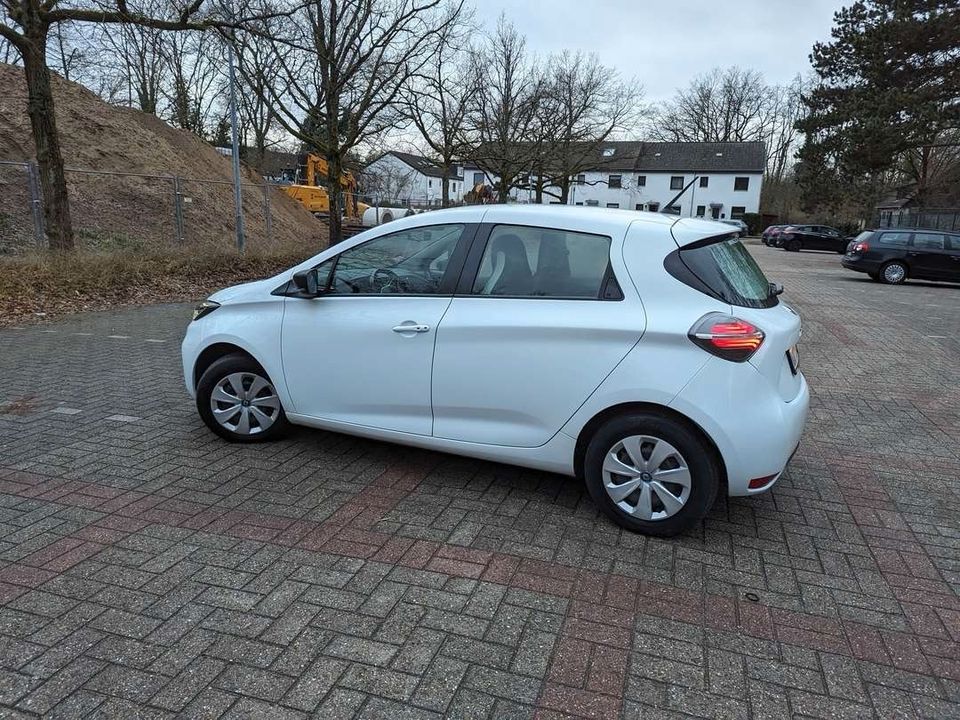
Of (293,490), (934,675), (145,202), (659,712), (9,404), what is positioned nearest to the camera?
(659,712)

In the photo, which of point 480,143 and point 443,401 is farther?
point 480,143

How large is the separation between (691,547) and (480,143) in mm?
23113

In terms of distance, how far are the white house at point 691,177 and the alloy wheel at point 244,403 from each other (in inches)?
2411

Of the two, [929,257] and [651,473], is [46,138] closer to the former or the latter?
[651,473]

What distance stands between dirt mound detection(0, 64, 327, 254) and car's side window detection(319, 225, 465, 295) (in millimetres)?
13001

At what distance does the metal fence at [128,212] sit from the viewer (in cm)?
1528

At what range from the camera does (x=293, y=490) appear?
12.8 ft

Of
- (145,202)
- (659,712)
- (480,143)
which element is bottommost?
(659,712)

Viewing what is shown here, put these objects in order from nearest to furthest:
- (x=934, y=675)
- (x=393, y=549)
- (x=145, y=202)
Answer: (x=934, y=675) → (x=393, y=549) → (x=145, y=202)

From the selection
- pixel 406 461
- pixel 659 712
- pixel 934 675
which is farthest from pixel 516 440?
pixel 934 675

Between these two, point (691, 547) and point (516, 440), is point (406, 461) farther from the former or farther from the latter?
point (691, 547)

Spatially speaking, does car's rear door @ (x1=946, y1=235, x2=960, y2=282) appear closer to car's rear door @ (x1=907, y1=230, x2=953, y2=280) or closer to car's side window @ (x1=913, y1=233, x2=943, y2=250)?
car's rear door @ (x1=907, y1=230, x2=953, y2=280)

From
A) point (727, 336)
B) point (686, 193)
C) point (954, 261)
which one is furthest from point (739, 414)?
point (686, 193)

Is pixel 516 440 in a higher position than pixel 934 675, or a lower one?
higher
